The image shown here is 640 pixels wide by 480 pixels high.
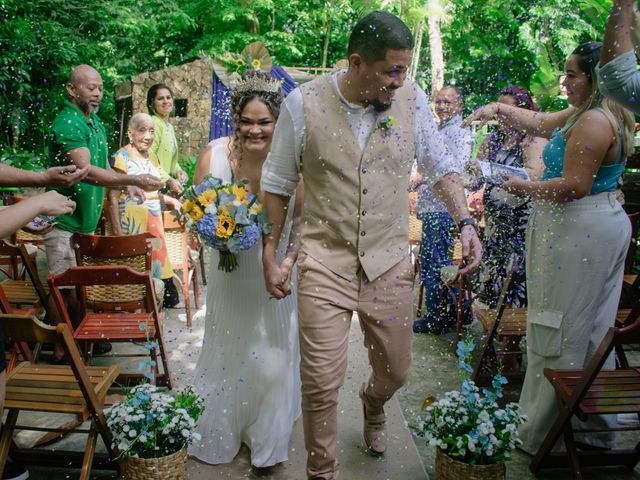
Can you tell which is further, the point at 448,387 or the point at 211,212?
the point at 448,387

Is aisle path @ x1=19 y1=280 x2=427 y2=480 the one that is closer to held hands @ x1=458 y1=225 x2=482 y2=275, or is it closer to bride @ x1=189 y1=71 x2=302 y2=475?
bride @ x1=189 y1=71 x2=302 y2=475

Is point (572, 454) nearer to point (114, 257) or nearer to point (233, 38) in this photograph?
point (114, 257)

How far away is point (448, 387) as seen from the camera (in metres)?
4.30

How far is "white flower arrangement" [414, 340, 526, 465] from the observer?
271 cm

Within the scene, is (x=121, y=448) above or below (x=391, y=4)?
below

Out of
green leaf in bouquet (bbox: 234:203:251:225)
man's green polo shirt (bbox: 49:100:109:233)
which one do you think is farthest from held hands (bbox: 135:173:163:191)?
green leaf in bouquet (bbox: 234:203:251:225)

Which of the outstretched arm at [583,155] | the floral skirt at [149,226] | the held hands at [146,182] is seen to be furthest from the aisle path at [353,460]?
the floral skirt at [149,226]

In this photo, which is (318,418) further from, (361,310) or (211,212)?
(211,212)

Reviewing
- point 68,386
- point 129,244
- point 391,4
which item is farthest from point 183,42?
point 68,386

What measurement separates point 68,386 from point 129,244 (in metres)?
1.34

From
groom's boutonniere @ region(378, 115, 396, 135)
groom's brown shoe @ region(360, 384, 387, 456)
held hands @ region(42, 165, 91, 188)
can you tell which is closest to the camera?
groom's boutonniere @ region(378, 115, 396, 135)

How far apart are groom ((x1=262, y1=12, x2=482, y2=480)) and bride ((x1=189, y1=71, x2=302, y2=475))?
46cm

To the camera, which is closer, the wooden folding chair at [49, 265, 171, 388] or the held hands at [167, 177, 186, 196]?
the wooden folding chair at [49, 265, 171, 388]

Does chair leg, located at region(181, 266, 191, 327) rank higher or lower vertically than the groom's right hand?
lower
